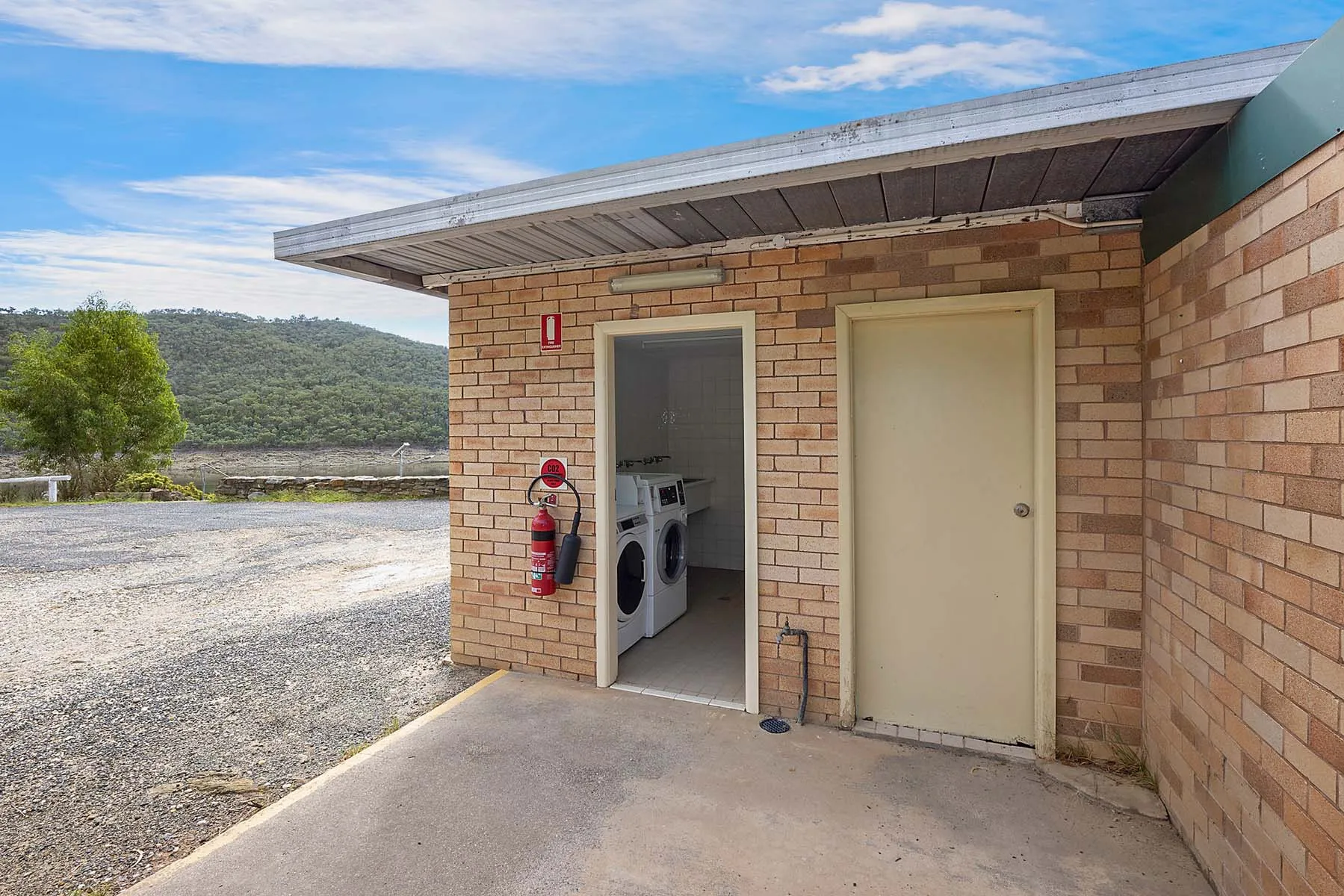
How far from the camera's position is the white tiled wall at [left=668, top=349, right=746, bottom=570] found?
259 inches

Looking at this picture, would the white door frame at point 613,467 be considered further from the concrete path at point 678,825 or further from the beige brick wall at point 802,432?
the concrete path at point 678,825

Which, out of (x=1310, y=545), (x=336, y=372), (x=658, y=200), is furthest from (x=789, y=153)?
(x=336, y=372)

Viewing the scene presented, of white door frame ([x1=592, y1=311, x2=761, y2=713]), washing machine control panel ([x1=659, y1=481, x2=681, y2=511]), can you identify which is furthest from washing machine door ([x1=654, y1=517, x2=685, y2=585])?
white door frame ([x1=592, y1=311, x2=761, y2=713])

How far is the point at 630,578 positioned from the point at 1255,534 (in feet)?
10.3

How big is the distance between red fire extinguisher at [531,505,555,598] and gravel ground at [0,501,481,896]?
78 centimetres

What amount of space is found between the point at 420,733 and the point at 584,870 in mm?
1305

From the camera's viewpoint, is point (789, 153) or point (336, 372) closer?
point (789, 153)

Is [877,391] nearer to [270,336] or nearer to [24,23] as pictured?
[24,23]

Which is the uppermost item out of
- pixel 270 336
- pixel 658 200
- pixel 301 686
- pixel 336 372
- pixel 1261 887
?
pixel 270 336

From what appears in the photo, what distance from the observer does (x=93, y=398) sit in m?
15.8

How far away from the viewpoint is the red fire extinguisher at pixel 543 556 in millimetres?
3496

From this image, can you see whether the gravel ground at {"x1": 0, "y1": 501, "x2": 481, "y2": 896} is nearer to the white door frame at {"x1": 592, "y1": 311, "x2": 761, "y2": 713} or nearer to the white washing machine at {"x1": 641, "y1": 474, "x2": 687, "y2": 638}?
the white door frame at {"x1": 592, "y1": 311, "x2": 761, "y2": 713}

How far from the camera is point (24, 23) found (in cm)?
834

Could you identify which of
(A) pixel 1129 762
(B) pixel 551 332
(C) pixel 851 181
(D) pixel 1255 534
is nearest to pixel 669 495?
(B) pixel 551 332
